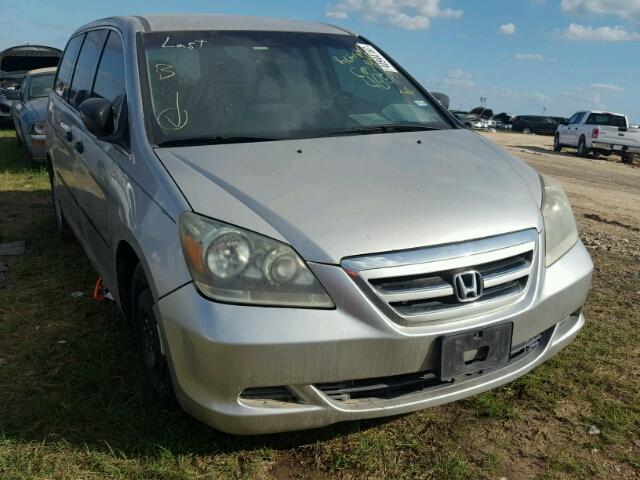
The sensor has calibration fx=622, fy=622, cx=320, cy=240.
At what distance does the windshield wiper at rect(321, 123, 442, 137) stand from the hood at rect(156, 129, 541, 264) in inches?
4.1

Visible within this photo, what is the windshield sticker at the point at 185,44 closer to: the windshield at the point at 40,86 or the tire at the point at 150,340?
the tire at the point at 150,340

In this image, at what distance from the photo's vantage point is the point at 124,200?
283cm

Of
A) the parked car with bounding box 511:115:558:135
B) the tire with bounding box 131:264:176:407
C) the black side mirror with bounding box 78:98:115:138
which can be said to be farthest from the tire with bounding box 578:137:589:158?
the parked car with bounding box 511:115:558:135

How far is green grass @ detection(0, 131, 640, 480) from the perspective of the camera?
2449mm

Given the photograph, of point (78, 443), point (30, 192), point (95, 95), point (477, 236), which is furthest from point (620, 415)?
point (30, 192)

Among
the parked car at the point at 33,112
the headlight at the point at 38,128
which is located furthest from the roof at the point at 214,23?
the headlight at the point at 38,128

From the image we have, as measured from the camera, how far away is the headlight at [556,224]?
2.61 meters

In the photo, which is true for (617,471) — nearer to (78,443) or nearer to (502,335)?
(502,335)

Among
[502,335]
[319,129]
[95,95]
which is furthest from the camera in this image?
[95,95]

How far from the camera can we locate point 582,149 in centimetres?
2020

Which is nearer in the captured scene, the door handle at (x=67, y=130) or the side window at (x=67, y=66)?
the door handle at (x=67, y=130)

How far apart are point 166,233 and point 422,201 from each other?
39.1 inches

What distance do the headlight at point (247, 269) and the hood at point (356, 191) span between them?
0.05m

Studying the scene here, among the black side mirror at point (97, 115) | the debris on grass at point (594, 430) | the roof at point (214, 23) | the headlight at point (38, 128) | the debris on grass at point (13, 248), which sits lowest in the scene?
the debris on grass at point (13, 248)
